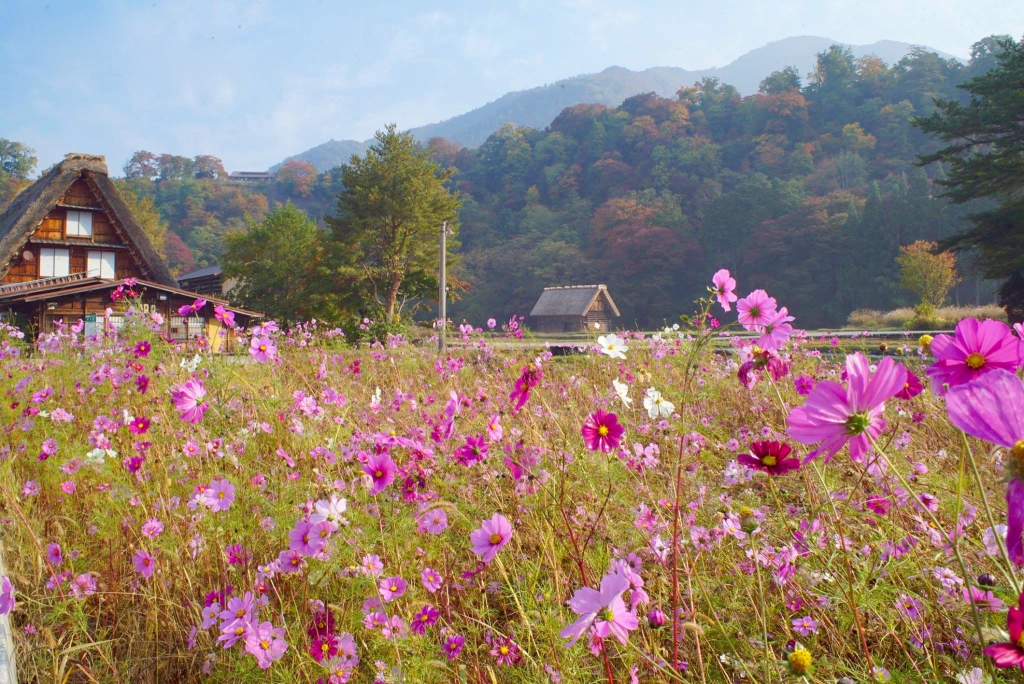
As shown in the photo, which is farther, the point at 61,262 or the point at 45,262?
the point at 61,262

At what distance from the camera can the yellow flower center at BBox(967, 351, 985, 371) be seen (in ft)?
2.05

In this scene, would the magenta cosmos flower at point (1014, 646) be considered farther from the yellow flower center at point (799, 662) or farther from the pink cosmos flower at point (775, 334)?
the pink cosmos flower at point (775, 334)

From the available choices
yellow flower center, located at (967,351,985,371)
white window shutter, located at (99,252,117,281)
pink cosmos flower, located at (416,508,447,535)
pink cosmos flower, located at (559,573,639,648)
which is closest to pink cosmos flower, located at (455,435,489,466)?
pink cosmos flower, located at (416,508,447,535)

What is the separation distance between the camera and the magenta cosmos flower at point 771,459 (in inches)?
29.8

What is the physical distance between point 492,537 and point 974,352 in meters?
0.63

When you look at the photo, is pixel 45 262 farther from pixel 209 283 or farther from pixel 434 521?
pixel 434 521

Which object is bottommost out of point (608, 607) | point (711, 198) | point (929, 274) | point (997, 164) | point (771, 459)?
point (608, 607)

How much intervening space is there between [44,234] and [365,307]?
900 cm

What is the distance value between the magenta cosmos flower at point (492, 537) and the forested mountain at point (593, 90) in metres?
162

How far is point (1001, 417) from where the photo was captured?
0.43m

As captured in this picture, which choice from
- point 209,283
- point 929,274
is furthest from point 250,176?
point 929,274

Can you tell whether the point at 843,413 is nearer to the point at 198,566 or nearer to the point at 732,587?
the point at 732,587

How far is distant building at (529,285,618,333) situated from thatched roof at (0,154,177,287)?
63.3ft

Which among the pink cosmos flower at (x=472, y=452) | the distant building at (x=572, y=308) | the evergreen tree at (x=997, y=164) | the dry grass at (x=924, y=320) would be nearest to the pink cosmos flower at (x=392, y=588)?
the pink cosmos flower at (x=472, y=452)
